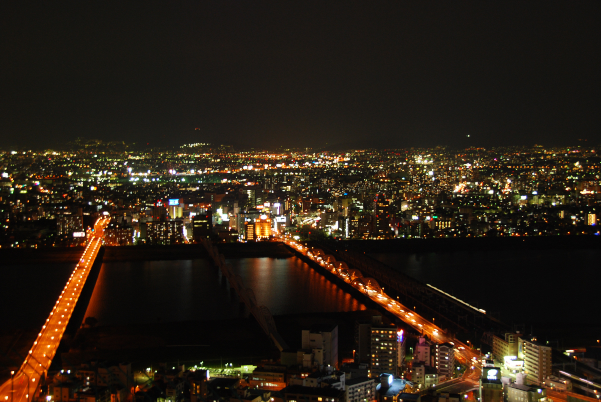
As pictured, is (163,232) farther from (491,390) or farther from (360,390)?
(491,390)

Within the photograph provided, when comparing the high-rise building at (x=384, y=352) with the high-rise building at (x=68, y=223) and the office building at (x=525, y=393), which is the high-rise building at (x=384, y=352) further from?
the high-rise building at (x=68, y=223)

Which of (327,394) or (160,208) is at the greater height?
(160,208)

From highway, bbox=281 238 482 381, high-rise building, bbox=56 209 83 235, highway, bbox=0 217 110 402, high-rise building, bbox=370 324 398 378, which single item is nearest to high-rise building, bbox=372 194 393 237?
highway, bbox=281 238 482 381

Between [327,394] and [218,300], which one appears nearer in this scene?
[327,394]

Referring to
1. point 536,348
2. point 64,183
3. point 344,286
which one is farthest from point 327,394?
point 64,183

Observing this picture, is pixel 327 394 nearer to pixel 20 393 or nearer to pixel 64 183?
pixel 20 393

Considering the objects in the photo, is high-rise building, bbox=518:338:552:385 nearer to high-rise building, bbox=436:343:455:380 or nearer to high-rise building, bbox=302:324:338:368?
high-rise building, bbox=436:343:455:380
